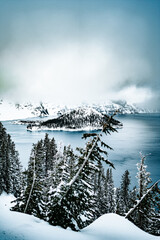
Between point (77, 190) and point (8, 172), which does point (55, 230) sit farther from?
point (8, 172)

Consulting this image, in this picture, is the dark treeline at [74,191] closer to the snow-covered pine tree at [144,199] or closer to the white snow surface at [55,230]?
the snow-covered pine tree at [144,199]

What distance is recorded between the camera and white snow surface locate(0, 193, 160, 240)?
6059 mm

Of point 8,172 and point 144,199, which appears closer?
point 144,199

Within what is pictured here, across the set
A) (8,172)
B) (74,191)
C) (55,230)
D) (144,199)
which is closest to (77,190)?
(74,191)

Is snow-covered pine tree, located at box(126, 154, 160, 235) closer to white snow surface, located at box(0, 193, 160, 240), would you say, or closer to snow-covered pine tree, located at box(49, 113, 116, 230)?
white snow surface, located at box(0, 193, 160, 240)

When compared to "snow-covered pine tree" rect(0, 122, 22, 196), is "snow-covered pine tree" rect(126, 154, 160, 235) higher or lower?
higher

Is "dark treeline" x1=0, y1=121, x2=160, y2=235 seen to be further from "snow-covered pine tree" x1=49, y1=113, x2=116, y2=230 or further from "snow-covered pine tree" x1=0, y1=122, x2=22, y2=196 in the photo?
"snow-covered pine tree" x1=0, y1=122, x2=22, y2=196

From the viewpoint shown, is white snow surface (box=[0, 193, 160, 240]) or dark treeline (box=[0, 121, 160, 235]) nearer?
white snow surface (box=[0, 193, 160, 240])

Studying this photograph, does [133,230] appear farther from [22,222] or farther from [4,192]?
[4,192]

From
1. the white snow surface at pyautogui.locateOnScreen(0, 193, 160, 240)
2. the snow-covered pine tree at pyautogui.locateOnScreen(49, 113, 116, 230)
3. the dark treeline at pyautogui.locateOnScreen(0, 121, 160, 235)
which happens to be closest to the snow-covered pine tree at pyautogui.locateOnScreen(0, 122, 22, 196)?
the dark treeline at pyautogui.locateOnScreen(0, 121, 160, 235)

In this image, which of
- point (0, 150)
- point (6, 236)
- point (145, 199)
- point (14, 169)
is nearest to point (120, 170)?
point (14, 169)

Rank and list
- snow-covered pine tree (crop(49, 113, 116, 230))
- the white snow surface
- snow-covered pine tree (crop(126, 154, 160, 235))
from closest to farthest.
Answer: the white snow surface, snow-covered pine tree (crop(49, 113, 116, 230)), snow-covered pine tree (crop(126, 154, 160, 235))

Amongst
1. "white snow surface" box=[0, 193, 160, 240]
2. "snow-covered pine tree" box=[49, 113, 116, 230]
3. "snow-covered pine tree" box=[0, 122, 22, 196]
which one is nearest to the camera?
"white snow surface" box=[0, 193, 160, 240]

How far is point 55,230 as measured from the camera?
7.43 m
